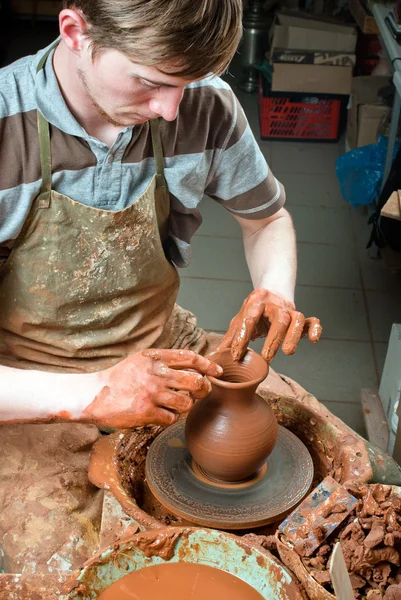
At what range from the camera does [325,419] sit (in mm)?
2047

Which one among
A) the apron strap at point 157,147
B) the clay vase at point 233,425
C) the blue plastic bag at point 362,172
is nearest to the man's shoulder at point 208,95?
the apron strap at point 157,147

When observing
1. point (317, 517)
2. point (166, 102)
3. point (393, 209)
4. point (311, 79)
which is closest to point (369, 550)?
point (317, 517)

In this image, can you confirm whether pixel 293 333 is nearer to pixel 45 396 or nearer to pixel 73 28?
pixel 45 396

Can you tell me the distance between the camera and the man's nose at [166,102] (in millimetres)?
1606

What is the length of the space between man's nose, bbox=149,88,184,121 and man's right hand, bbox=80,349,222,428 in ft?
1.80

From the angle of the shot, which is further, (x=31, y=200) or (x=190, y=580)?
(x=31, y=200)

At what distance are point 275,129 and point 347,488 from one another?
453 centimetres

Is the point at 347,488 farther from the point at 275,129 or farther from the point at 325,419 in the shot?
the point at 275,129

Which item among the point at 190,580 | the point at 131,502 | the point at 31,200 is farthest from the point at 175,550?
the point at 31,200

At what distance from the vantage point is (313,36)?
5.59 m

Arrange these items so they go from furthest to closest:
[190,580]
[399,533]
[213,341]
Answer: [213,341], [399,533], [190,580]

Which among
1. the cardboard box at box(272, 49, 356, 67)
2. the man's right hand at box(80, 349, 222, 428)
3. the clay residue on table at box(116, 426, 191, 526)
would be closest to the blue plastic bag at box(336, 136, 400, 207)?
the cardboard box at box(272, 49, 356, 67)

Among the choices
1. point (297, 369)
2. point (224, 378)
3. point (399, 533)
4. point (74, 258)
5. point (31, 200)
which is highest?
point (31, 200)

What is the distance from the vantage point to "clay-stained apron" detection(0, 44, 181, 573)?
1.73 meters
